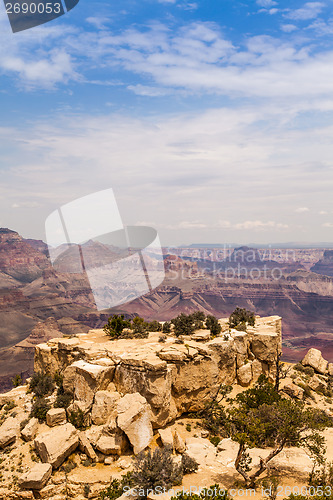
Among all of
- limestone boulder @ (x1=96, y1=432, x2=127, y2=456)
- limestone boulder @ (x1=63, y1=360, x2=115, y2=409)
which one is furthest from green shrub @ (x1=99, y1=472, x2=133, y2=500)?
limestone boulder @ (x1=63, y1=360, x2=115, y2=409)

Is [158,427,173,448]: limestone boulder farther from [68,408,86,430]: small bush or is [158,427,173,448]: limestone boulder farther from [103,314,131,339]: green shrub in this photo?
[103,314,131,339]: green shrub

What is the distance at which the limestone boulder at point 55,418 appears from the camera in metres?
22.0

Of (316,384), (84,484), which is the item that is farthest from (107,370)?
(316,384)

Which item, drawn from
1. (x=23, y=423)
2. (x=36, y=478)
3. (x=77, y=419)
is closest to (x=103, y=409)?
(x=77, y=419)

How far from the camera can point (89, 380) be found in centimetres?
2261

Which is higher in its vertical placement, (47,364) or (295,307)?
(47,364)

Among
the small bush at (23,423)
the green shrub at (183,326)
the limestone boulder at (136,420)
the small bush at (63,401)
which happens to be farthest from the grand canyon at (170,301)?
the limestone boulder at (136,420)

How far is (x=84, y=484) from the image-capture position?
60.0ft

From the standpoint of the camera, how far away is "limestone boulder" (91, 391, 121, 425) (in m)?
21.5

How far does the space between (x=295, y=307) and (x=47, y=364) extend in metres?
168

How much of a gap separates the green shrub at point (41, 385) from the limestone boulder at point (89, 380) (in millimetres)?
3200

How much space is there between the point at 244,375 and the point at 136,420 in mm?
12026

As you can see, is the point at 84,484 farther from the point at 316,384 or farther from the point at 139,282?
the point at 139,282

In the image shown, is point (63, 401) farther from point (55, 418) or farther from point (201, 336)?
point (201, 336)
